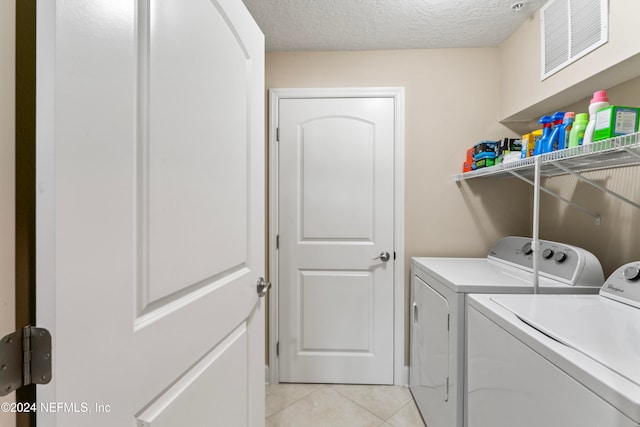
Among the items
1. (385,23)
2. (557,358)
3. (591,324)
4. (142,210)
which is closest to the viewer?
(142,210)

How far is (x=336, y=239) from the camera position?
2.03 metres

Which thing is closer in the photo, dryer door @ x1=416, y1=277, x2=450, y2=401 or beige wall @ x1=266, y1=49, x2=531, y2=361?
dryer door @ x1=416, y1=277, x2=450, y2=401

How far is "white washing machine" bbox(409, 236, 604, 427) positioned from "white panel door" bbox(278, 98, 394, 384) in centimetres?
29

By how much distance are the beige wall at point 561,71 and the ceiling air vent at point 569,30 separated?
0.03 meters

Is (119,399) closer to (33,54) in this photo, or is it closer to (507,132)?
(33,54)

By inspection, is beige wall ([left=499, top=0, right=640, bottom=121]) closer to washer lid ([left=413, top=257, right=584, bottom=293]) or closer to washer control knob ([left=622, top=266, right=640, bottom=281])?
washer control knob ([left=622, top=266, right=640, bottom=281])

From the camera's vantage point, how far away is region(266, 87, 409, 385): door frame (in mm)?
1984

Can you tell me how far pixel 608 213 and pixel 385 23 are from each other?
5.15 ft

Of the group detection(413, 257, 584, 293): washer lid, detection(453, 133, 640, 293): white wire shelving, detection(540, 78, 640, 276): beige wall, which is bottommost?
detection(413, 257, 584, 293): washer lid

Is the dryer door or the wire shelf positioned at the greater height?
the wire shelf

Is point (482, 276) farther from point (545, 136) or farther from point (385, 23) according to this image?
point (385, 23)

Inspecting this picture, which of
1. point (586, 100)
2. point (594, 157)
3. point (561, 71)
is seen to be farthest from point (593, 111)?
point (586, 100)

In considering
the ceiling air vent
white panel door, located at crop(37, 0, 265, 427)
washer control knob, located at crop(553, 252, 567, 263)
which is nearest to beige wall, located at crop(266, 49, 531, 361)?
the ceiling air vent

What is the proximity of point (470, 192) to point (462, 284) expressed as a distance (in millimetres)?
983
